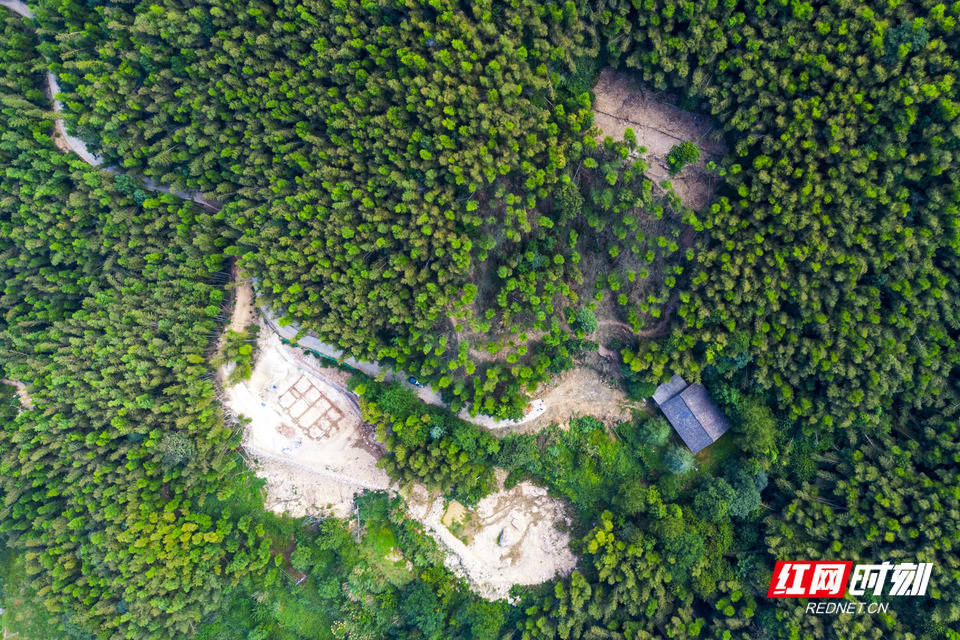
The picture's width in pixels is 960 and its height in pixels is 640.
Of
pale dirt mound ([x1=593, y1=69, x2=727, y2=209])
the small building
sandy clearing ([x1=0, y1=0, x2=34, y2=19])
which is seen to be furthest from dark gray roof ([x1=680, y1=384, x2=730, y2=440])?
sandy clearing ([x1=0, y1=0, x2=34, y2=19])

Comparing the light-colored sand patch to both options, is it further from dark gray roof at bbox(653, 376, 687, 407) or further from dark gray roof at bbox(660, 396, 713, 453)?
dark gray roof at bbox(653, 376, 687, 407)

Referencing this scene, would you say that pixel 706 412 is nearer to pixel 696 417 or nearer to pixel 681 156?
pixel 696 417

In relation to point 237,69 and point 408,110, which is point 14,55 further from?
point 408,110

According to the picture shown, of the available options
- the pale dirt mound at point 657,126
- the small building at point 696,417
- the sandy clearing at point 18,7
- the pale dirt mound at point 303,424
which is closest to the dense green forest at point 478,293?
the pale dirt mound at point 657,126

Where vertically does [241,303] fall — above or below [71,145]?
below

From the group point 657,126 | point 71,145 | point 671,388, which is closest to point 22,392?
point 71,145

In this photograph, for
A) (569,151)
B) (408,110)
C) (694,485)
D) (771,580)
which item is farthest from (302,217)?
(771,580)
